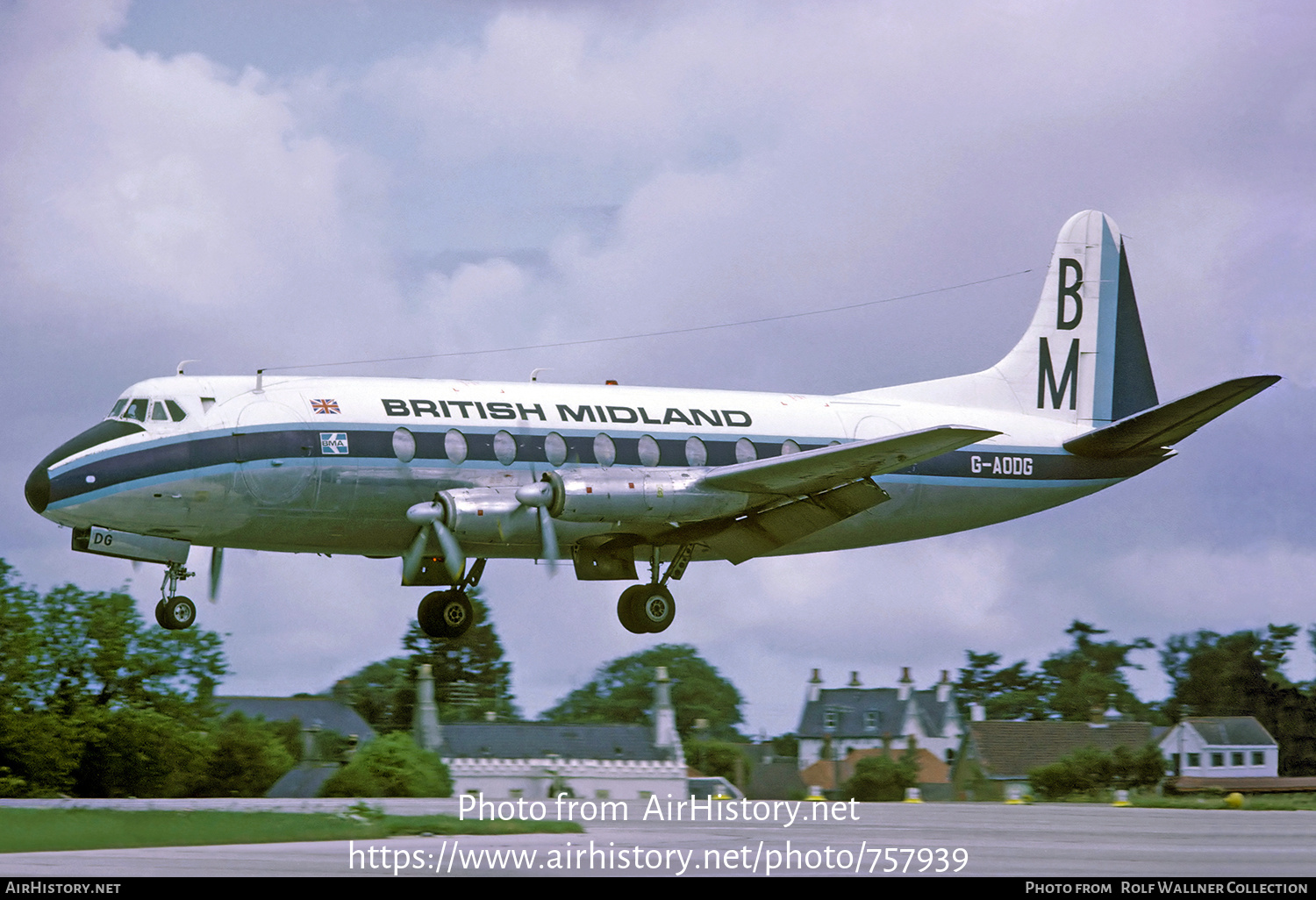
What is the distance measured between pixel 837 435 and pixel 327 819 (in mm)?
12143

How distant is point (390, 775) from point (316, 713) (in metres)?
17.9

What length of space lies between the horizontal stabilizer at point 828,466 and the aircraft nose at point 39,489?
10.8m

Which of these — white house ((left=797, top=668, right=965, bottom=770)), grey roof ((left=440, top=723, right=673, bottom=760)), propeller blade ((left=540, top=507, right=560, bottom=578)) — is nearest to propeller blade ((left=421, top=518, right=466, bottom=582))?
propeller blade ((left=540, top=507, right=560, bottom=578))

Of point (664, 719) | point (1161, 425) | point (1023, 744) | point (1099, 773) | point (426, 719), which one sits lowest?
point (1099, 773)

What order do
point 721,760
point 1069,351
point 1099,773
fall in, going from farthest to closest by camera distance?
point 721,760, point 1099,773, point 1069,351

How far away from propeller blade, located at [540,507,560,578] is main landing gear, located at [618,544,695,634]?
11.3ft

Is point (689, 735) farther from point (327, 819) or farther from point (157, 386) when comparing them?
point (157, 386)

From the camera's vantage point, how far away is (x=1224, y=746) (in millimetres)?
67625

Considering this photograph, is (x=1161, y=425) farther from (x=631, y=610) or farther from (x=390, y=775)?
(x=390, y=775)

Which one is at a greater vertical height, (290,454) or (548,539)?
(290,454)

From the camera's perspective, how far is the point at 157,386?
86.8 ft

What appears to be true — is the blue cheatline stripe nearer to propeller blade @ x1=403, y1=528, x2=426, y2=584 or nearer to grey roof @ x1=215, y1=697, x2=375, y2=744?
propeller blade @ x1=403, y1=528, x2=426, y2=584

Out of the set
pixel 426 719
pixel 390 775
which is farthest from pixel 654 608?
pixel 426 719

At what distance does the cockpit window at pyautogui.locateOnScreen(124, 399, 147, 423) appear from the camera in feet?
85.8
